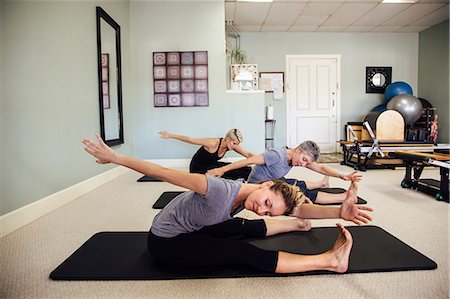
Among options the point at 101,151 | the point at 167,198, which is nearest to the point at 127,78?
the point at 167,198

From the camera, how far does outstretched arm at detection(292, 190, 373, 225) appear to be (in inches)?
55.4

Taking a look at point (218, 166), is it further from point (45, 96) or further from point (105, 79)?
point (105, 79)

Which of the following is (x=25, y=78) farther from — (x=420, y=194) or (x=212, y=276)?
(x=420, y=194)

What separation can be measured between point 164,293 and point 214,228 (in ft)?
1.53

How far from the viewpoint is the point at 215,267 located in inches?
59.0

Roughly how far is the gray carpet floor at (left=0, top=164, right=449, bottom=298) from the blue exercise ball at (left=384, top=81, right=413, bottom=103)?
12.2 feet

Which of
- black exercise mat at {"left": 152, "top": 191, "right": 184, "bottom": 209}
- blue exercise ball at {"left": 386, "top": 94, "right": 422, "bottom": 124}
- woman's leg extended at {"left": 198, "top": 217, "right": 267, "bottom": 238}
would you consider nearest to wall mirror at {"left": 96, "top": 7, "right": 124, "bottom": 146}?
black exercise mat at {"left": 152, "top": 191, "right": 184, "bottom": 209}

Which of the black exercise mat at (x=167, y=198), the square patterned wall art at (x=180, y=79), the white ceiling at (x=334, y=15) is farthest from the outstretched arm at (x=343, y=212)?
the white ceiling at (x=334, y=15)

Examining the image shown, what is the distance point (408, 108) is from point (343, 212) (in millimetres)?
5045

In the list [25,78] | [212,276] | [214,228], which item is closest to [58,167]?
[25,78]

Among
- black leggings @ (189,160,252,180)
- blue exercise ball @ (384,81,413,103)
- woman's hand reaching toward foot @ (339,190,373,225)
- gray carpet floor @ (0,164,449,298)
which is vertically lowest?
gray carpet floor @ (0,164,449,298)

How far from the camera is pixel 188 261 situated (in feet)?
4.76

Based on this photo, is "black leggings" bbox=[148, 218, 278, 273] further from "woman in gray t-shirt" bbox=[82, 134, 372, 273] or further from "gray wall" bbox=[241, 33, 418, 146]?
"gray wall" bbox=[241, 33, 418, 146]

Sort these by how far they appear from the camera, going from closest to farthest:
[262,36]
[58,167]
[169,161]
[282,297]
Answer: [282,297]
[58,167]
[169,161]
[262,36]
